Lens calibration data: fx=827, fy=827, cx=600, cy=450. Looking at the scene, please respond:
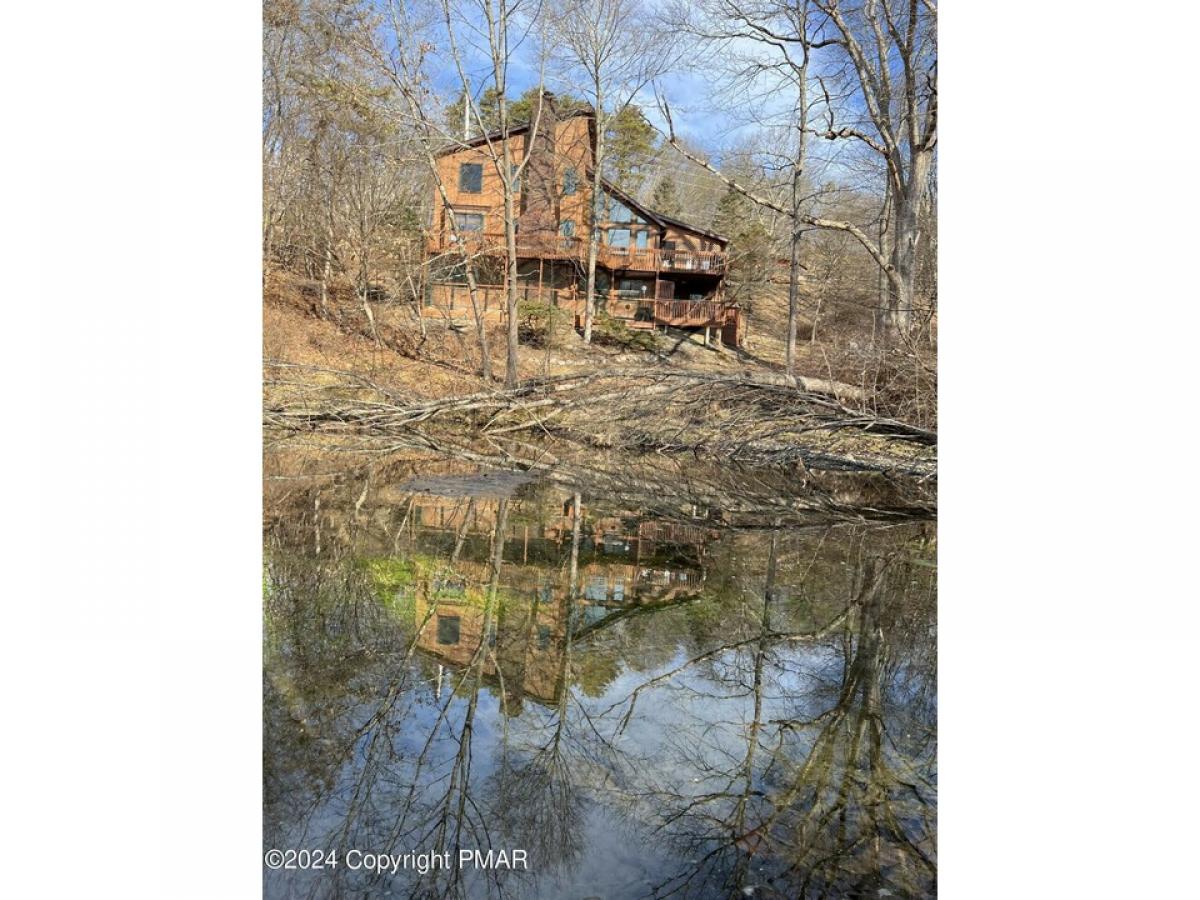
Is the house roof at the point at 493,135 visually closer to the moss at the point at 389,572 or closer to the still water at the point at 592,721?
the still water at the point at 592,721

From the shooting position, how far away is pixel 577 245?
721cm

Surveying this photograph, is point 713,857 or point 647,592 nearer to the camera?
point 713,857

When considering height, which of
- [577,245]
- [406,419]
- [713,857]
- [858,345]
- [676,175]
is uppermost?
[676,175]

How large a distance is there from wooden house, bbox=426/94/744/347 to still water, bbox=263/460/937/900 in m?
3.02

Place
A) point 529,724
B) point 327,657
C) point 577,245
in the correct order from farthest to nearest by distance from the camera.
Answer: point 577,245 → point 327,657 → point 529,724

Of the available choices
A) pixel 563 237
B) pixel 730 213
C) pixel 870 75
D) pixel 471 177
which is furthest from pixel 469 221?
pixel 870 75

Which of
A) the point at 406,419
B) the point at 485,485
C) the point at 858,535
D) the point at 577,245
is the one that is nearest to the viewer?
the point at 858,535

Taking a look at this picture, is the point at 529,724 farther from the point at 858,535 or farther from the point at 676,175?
the point at 676,175

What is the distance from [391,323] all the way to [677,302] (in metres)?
2.85

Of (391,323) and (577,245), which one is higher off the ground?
(577,245)

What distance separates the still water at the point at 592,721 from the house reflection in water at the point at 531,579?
2cm

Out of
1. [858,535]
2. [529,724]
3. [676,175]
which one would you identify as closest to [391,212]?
[676,175]

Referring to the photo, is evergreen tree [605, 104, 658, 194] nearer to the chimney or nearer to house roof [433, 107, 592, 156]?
house roof [433, 107, 592, 156]

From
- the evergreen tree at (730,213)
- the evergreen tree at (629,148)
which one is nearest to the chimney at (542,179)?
the evergreen tree at (629,148)
